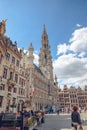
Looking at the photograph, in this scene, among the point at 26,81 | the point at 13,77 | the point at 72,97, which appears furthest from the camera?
the point at 72,97

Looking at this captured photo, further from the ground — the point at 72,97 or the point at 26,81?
the point at 26,81

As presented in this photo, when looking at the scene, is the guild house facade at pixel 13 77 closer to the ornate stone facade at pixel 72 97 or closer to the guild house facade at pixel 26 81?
the guild house facade at pixel 26 81

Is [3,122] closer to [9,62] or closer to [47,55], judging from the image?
[9,62]

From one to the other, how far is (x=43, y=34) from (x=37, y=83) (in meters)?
46.6

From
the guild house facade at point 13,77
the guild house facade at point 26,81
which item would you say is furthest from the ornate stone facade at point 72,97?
the guild house facade at point 13,77

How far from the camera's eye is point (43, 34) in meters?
94.6

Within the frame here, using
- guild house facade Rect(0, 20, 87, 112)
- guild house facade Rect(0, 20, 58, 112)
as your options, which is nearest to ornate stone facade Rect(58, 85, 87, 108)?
guild house facade Rect(0, 20, 87, 112)

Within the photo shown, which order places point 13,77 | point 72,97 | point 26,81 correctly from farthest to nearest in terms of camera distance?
1. point 72,97
2. point 26,81
3. point 13,77

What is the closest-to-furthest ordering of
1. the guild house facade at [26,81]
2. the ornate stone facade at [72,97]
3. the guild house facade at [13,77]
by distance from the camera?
the guild house facade at [13,77], the guild house facade at [26,81], the ornate stone facade at [72,97]

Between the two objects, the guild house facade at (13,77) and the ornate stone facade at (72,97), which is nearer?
the guild house facade at (13,77)

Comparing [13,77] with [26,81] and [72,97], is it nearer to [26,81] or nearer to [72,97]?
[26,81]

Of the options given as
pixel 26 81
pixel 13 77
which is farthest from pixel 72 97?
pixel 13 77

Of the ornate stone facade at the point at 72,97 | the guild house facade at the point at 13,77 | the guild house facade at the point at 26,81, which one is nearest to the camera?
the guild house facade at the point at 13,77

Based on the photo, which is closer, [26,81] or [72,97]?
[26,81]
